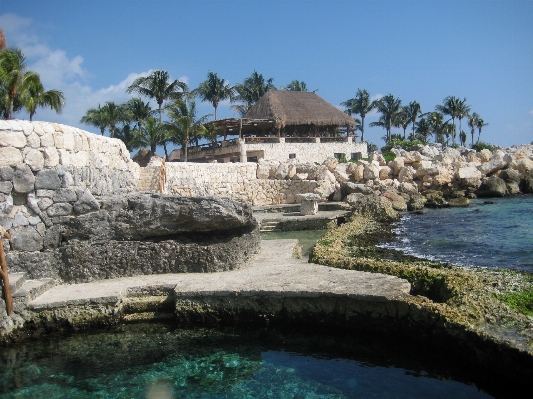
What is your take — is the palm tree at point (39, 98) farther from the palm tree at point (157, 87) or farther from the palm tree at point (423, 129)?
the palm tree at point (423, 129)

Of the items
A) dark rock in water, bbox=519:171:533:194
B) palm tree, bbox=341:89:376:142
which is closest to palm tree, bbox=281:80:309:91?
palm tree, bbox=341:89:376:142

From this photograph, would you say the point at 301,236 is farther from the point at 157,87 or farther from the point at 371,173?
the point at 157,87

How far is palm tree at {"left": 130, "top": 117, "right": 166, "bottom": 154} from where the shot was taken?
36.6m

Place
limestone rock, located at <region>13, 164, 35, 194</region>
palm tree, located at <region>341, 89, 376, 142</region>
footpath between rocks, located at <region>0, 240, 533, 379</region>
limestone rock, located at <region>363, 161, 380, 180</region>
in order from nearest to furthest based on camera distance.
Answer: footpath between rocks, located at <region>0, 240, 533, 379</region>
limestone rock, located at <region>13, 164, 35, 194</region>
limestone rock, located at <region>363, 161, 380, 180</region>
palm tree, located at <region>341, 89, 376, 142</region>

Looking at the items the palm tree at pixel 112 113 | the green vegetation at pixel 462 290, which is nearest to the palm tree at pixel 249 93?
the palm tree at pixel 112 113

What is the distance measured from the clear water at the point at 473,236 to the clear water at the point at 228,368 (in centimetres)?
564

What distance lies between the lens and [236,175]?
75.5ft

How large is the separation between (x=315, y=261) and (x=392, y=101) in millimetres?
61696

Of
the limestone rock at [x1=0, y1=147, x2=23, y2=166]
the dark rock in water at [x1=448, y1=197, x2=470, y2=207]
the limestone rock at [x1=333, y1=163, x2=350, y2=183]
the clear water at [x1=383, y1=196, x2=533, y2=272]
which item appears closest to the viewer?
the limestone rock at [x1=0, y1=147, x2=23, y2=166]

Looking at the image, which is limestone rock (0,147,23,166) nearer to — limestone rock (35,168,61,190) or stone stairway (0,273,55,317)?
limestone rock (35,168,61,190)

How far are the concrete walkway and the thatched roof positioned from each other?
30937mm

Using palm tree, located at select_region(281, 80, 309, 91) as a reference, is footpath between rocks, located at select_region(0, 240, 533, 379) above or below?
below

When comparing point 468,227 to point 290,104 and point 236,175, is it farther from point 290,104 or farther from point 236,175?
point 290,104

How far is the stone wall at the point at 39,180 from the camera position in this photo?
22.2 feet
